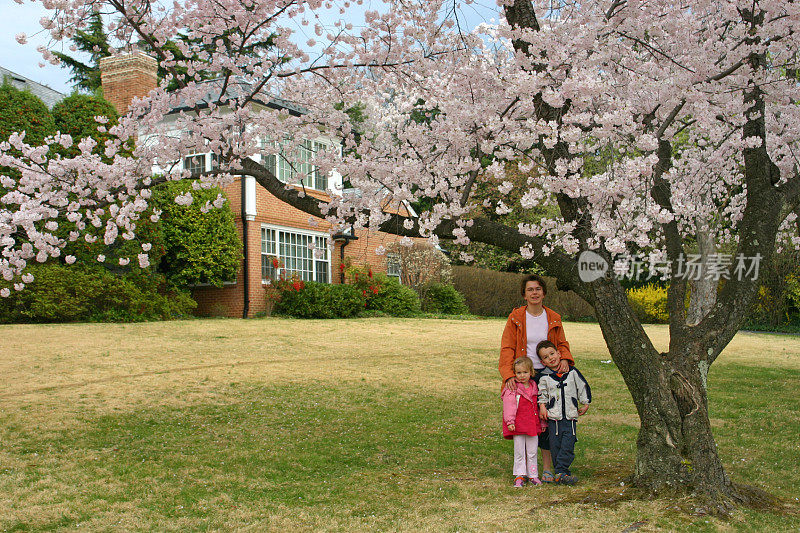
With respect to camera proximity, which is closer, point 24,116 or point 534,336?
point 534,336

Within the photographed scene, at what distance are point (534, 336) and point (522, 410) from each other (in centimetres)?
62

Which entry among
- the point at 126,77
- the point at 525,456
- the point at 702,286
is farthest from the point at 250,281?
the point at 525,456

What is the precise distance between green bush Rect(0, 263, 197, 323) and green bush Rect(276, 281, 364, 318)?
354 cm

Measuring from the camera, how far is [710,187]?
1048 centimetres

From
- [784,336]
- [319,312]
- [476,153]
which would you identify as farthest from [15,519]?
[784,336]

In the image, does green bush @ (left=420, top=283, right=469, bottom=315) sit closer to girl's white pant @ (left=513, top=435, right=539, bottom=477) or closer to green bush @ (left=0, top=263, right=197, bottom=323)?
green bush @ (left=0, top=263, right=197, bottom=323)

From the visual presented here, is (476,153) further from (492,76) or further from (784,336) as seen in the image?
(784,336)

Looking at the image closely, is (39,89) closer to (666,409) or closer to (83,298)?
(83,298)

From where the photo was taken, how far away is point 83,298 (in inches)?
524

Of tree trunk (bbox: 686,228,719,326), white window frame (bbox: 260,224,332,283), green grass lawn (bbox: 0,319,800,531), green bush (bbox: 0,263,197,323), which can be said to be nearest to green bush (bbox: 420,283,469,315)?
white window frame (bbox: 260,224,332,283)

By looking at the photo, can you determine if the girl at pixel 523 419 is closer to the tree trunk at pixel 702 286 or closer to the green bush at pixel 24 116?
the tree trunk at pixel 702 286

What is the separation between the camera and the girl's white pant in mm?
5188

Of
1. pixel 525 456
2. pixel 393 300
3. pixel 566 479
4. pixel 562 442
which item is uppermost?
pixel 393 300

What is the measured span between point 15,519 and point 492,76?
5.43 meters
